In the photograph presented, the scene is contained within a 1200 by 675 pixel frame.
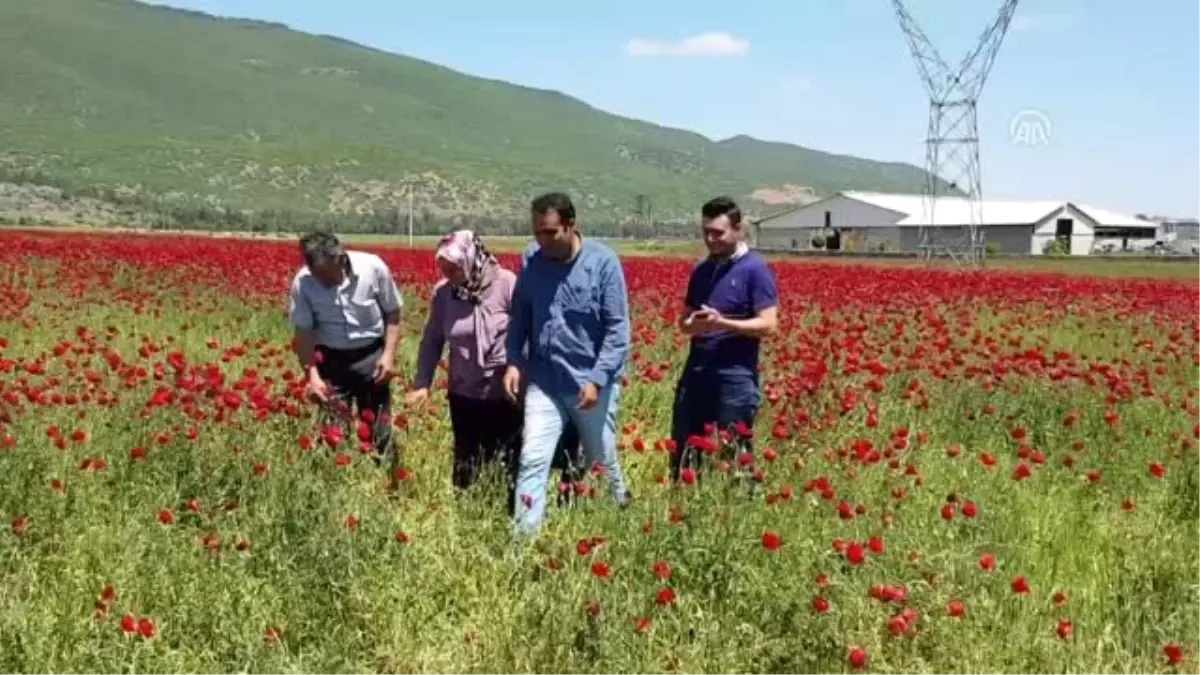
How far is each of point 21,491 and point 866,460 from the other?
11.1 feet

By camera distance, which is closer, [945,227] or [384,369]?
[384,369]

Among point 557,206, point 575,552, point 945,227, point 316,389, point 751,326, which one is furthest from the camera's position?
point 945,227

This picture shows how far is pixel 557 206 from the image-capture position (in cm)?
564

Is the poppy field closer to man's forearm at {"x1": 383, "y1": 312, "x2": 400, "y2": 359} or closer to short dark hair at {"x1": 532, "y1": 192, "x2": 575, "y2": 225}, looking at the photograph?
man's forearm at {"x1": 383, "y1": 312, "x2": 400, "y2": 359}

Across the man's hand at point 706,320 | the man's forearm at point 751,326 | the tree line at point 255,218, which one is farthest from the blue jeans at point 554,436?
the tree line at point 255,218

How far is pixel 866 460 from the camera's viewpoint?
514 centimetres

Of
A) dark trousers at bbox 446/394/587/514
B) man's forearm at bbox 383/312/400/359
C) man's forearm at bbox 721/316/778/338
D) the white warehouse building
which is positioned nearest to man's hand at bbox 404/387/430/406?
dark trousers at bbox 446/394/587/514

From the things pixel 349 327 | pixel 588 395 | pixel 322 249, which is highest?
pixel 322 249

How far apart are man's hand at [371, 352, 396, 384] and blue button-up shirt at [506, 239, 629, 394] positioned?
3.41ft

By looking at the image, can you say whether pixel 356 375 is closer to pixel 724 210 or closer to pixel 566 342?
pixel 566 342

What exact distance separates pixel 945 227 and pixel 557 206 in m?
79.0

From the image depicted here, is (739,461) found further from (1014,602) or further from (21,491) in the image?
(21,491)

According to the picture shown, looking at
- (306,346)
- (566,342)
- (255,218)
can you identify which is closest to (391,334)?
(306,346)

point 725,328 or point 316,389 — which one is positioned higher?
point 725,328
